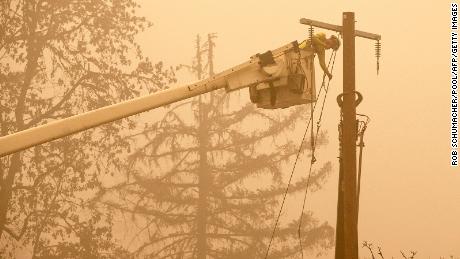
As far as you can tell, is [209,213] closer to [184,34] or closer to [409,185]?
[409,185]

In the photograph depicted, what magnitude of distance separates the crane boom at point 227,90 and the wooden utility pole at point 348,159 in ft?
2.82

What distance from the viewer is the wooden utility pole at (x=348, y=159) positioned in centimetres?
786

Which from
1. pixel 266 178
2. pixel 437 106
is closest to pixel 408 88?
pixel 437 106

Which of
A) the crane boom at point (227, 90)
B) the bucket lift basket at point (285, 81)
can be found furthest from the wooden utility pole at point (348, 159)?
the bucket lift basket at point (285, 81)

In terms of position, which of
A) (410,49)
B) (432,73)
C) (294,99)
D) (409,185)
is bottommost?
(294,99)

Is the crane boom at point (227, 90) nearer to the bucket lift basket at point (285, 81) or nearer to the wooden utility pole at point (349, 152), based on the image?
the bucket lift basket at point (285, 81)

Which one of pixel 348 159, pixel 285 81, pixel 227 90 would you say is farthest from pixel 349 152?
pixel 227 90

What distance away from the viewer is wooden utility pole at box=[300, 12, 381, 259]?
786 cm

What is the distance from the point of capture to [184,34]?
9794 centimetres

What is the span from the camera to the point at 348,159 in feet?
26.0

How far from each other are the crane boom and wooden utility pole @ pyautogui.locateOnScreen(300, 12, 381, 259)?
86 centimetres

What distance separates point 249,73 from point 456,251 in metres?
56.4

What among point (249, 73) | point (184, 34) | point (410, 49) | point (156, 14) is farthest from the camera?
point (156, 14)

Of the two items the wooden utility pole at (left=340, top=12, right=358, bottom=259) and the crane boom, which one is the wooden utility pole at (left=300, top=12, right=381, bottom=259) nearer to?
the wooden utility pole at (left=340, top=12, right=358, bottom=259)
